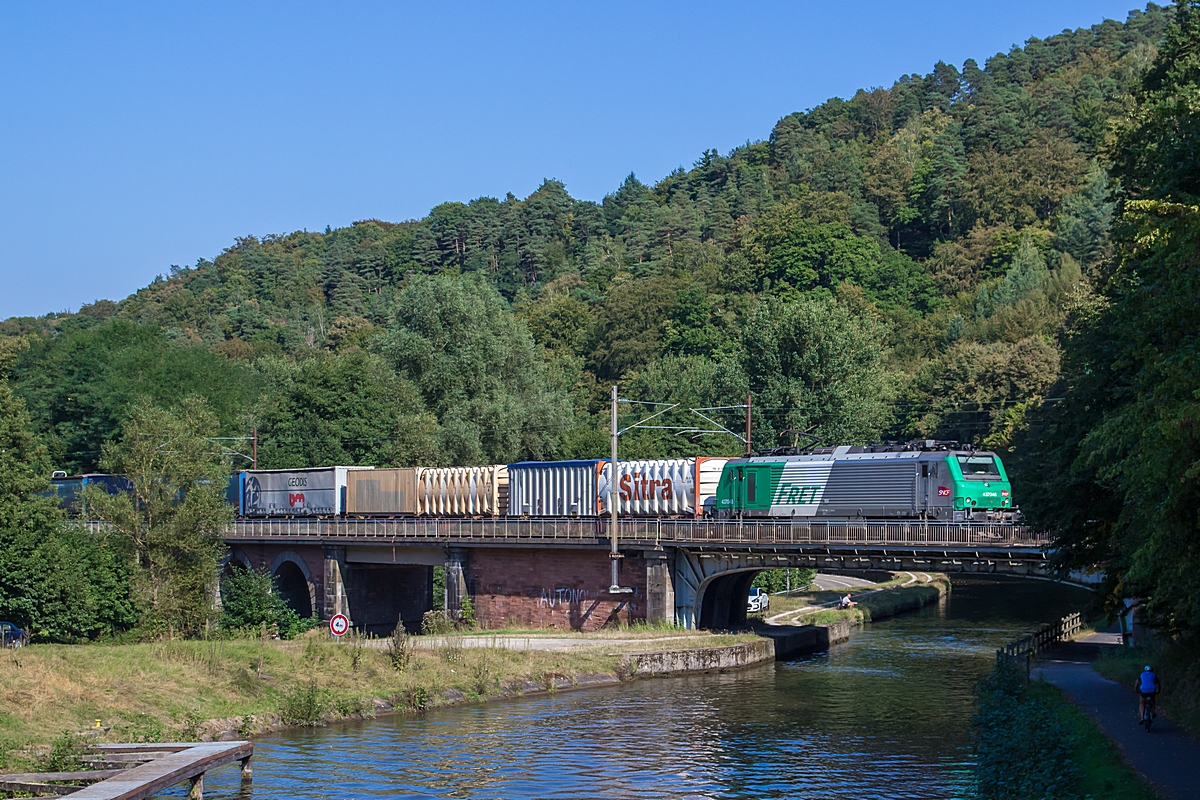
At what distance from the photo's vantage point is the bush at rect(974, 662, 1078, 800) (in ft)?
82.8

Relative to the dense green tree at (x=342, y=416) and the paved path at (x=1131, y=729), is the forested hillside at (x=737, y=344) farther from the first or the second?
the paved path at (x=1131, y=729)

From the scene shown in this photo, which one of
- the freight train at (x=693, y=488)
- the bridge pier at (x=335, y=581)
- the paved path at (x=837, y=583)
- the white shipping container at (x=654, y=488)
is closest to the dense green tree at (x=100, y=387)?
the freight train at (x=693, y=488)

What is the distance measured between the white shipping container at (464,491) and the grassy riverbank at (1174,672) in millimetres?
35153

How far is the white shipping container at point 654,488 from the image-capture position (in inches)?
2328

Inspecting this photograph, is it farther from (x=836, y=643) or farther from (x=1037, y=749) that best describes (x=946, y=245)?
(x=1037, y=749)

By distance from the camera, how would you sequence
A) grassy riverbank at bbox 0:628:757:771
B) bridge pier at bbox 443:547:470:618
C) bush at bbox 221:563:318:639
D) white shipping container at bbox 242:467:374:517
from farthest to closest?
white shipping container at bbox 242:467:374:517, bush at bbox 221:563:318:639, bridge pier at bbox 443:547:470:618, grassy riverbank at bbox 0:628:757:771

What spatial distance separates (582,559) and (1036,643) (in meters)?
19.8

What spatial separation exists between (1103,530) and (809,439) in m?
51.3

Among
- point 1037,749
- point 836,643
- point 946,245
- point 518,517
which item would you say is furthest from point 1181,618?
point 946,245

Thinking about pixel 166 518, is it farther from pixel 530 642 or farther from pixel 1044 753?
pixel 1044 753

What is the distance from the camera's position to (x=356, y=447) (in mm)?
93438

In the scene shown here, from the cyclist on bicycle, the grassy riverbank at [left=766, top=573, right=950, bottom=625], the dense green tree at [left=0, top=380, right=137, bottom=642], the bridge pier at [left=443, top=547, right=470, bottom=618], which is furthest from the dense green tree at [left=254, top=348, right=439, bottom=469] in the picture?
the cyclist on bicycle

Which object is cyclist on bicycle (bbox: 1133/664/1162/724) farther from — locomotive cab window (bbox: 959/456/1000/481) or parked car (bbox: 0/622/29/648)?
parked car (bbox: 0/622/29/648)

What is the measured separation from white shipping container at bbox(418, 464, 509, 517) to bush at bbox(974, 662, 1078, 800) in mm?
34486
